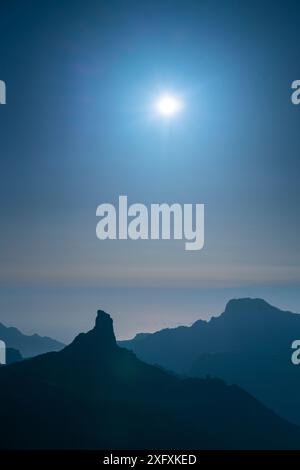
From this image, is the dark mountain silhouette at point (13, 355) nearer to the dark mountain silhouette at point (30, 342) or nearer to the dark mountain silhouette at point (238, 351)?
the dark mountain silhouette at point (30, 342)

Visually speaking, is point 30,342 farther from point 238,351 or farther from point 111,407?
point 238,351

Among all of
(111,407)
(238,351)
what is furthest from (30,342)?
(238,351)

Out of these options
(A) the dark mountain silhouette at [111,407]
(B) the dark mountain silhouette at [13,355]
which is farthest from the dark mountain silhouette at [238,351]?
(B) the dark mountain silhouette at [13,355]

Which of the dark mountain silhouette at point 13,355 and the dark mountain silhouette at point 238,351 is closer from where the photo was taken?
the dark mountain silhouette at point 13,355

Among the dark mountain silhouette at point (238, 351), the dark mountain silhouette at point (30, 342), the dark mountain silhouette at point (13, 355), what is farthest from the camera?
the dark mountain silhouette at point (238, 351)

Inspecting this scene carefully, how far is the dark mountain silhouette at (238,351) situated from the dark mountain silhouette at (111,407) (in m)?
5.33

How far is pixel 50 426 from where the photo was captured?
1992 cm

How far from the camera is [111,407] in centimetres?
2172

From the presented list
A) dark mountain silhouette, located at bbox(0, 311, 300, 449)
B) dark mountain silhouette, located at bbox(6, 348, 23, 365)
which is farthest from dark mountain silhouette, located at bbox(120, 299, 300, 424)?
dark mountain silhouette, located at bbox(6, 348, 23, 365)

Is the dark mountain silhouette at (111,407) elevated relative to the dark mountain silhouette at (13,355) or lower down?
lower down

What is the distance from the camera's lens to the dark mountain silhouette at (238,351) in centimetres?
4447
